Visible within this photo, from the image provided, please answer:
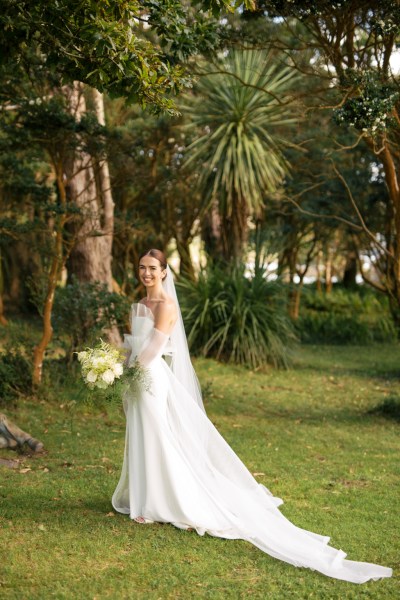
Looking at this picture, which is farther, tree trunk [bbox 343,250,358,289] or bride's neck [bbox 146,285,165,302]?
tree trunk [bbox 343,250,358,289]

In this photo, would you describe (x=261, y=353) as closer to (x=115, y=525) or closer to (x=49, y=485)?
(x=49, y=485)

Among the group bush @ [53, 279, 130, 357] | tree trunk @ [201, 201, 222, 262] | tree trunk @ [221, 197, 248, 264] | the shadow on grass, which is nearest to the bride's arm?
bush @ [53, 279, 130, 357]

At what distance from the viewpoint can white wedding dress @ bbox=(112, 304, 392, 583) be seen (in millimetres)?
5883

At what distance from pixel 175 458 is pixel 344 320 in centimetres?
1474

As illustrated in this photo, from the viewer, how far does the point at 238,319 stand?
585 inches

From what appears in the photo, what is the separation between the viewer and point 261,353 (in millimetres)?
14766

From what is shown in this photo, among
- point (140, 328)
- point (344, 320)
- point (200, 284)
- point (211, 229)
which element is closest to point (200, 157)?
point (211, 229)

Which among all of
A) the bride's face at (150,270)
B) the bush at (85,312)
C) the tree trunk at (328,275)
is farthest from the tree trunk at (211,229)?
the bride's face at (150,270)

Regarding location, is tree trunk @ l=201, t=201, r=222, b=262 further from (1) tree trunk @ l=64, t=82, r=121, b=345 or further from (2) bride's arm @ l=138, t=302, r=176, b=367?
(2) bride's arm @ l=138, t=302, r=176, b=367

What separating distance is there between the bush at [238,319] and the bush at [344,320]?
9.25 feet

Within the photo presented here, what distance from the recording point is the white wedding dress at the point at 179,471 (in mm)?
5883

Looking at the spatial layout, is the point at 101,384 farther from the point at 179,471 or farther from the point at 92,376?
the point at 179,471

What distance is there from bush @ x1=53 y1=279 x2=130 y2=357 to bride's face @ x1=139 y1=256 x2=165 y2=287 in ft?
15.7

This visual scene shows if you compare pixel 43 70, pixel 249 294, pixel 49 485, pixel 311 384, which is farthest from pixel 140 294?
pixel 49 485
